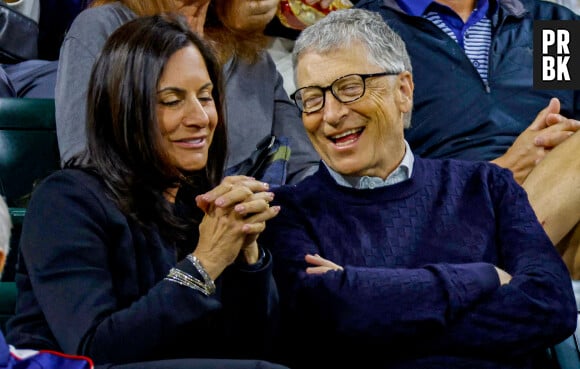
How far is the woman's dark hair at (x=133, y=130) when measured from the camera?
181 cm

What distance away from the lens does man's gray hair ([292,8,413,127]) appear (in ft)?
6.79

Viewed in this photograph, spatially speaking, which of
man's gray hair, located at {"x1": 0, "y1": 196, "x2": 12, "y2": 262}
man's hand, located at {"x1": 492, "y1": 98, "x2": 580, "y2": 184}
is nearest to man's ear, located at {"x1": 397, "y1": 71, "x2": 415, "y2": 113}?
man's hand, located at {"x1": 492, "y1": 98, "x2": 580, "y2": 184}

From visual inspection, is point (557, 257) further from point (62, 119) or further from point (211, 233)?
point (62, 119)

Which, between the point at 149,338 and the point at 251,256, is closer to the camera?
the point at 149,338

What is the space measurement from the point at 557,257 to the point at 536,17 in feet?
3.63

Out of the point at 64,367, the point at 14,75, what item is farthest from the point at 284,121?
the point at 64,367

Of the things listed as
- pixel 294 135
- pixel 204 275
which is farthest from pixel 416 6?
pixel 204 275

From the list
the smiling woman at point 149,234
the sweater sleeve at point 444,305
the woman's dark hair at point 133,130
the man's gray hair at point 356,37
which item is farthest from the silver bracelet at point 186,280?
the man's gray hair at point 356,37

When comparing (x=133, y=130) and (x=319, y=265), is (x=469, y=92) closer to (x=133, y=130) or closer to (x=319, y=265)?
(x=319, y=265)

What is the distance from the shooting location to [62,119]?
2297mm

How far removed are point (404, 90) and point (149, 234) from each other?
0.62m

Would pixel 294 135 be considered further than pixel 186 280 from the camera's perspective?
Yes

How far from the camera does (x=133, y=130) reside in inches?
72.4

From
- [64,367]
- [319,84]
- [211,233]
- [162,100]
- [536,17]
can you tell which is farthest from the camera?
[536,17]
